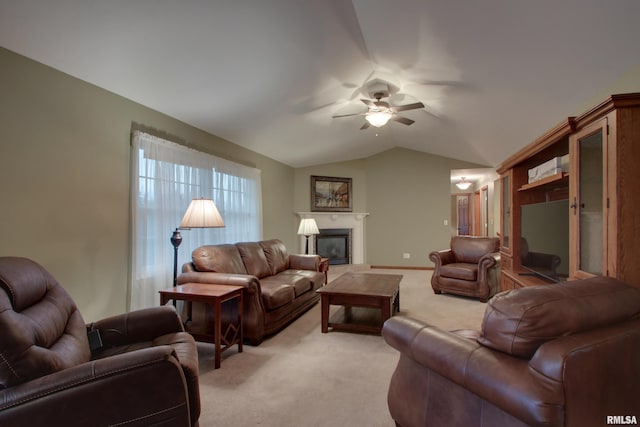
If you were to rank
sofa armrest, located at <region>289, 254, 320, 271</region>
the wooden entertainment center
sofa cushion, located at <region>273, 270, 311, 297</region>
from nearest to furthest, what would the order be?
the wooden entertainment center < sofa cushion, located at <region>273, 270, 311, 297</region> < sofa armrest, located at <region>289, 254, 320, 271</region>

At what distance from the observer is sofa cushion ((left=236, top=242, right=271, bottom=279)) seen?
12.4 ft

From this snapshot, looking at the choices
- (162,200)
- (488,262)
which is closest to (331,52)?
(162,200)

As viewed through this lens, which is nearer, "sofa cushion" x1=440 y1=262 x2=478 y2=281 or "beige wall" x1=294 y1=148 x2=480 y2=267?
"sofa cushion" x1=440 y1=262 x2=478 y2=281

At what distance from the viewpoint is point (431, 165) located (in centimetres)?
711

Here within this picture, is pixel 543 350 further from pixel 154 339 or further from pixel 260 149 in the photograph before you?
pixel 260 149

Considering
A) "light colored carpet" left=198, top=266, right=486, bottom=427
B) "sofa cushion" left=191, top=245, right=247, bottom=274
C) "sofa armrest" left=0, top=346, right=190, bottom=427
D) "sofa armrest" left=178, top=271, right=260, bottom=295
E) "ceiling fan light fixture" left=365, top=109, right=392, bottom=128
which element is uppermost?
"ceiling fan light fixture" left=365, top=109, right=392, bottom=128

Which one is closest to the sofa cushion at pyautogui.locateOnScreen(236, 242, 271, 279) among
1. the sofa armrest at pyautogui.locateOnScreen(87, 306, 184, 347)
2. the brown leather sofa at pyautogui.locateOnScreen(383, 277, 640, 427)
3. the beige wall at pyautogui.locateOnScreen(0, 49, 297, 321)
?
the beige wall at pyautogui.locateOnScreen(0, 49, 297, 321)

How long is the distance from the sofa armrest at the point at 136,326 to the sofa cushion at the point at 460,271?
391 cm

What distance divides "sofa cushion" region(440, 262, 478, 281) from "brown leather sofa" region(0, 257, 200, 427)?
4.01 m

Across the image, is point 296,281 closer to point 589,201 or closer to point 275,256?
point 275,256

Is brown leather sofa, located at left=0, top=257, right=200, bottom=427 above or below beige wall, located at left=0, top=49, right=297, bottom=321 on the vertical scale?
below

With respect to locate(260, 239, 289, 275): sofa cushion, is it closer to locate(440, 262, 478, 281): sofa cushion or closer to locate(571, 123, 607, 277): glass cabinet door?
locate(440, 262, 478, 281): sofa cushion

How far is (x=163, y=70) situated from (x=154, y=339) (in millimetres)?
2127

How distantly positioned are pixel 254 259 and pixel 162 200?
1.27 metres
